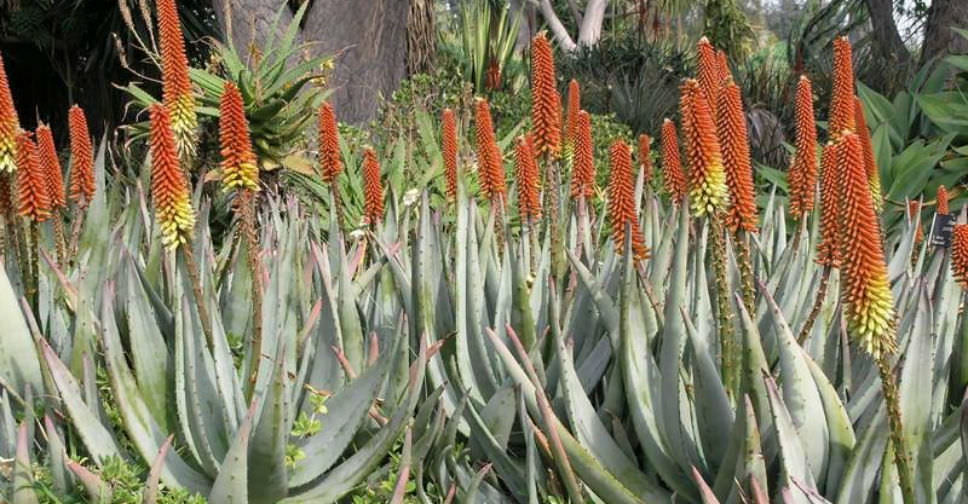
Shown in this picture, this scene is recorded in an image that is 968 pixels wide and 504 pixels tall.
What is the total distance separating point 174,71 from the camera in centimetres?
238

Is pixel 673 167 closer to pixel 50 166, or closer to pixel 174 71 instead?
pixel 174 71

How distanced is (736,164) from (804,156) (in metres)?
0.60

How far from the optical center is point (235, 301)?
2.66m

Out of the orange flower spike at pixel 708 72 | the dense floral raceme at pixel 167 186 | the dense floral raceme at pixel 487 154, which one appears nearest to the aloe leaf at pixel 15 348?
the dense floral raceme at pixel 167 186

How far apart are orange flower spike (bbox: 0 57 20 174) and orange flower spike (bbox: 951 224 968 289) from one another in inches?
79.5

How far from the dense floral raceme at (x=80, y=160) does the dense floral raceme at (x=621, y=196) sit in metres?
1.41

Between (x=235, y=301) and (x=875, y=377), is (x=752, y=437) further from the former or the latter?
(x=235, y=301)

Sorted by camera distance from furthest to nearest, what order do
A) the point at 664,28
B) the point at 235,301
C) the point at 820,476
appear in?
the point at 664,28
the point at 235,301
the point at 820,476

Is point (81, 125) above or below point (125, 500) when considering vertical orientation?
above

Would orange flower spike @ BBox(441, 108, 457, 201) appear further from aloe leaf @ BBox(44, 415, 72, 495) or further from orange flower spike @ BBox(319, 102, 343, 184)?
aloe leaf @ BBox(44, 415, 72, 495)

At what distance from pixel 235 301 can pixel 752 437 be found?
145 centimetres

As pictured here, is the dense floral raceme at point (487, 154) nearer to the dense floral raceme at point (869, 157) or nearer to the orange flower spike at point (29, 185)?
the dense floral raceme at point (869, 157)

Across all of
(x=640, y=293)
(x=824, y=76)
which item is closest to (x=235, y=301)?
(x=640, y=293)

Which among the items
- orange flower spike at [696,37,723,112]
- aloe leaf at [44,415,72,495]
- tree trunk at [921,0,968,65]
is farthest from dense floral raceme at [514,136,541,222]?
tree trunk at [921,0,968,65]
